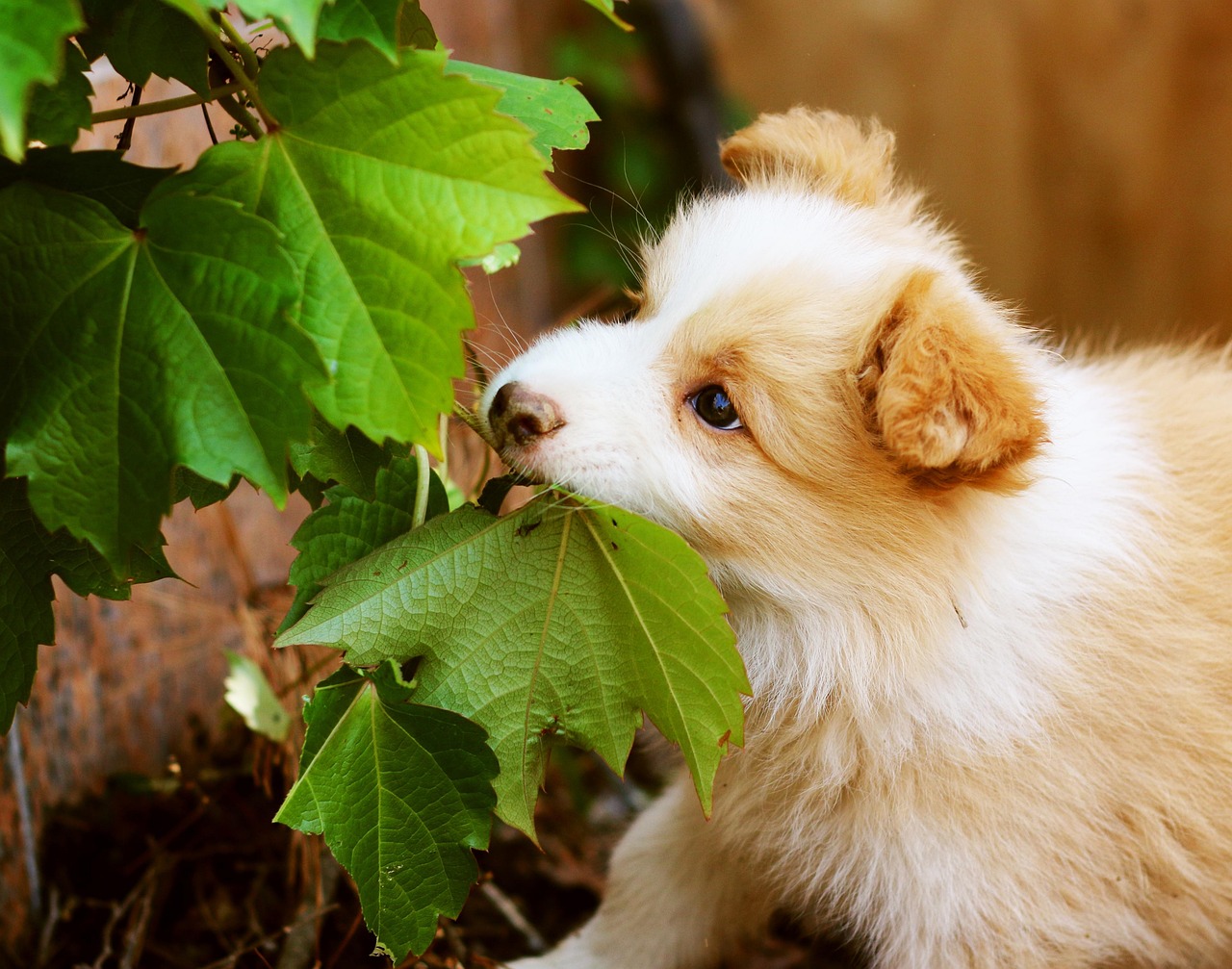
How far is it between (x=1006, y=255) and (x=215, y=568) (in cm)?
295

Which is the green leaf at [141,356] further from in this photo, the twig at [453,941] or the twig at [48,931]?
the twig at [48,931]

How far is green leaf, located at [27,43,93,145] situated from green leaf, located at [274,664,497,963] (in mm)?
603

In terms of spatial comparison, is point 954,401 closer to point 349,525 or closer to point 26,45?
point 349,525

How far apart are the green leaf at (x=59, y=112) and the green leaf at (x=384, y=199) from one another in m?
0.10

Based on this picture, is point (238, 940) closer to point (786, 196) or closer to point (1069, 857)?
point (1069, 857)

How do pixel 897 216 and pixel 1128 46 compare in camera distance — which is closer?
pixel 897 216

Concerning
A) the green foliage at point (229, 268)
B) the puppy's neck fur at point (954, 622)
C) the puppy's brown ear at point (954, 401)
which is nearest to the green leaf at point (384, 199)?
the green foliage at point (229, 268)

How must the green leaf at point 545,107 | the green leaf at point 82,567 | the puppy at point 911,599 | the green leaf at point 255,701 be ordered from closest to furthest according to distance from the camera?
1. the green leaf at point 82,567
2. the green leaf at point 545,107
3. the puppy at point 911,599
4. the green leaf at point 255,701

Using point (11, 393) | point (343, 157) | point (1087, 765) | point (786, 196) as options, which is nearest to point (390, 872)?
point (11, 393)

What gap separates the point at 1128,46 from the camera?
3.44m

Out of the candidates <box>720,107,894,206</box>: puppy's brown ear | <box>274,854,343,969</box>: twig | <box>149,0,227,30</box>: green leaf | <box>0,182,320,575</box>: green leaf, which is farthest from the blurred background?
<box>149,0,227,30</box>: green leaf

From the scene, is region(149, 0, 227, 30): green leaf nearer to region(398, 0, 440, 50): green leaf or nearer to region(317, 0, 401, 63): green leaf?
region(317, 0, 401, 63): green leaf

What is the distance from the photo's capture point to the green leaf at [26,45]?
68 cm

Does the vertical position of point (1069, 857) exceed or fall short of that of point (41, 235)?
it falls short
